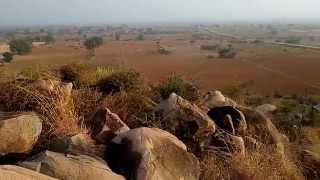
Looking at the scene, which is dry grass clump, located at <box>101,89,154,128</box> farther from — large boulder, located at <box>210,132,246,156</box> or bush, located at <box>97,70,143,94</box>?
large boulder, located at <box>210,132,246,156</box>

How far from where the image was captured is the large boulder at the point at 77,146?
6152 millimetres

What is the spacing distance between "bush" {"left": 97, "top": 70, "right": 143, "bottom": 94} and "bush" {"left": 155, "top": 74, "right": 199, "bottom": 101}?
2.10 feet

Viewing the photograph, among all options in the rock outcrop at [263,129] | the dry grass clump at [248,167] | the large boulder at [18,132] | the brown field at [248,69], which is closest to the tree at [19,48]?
the brown field at [248,69]

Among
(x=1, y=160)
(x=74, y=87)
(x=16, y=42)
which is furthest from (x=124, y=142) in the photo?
(x=16, y=42)

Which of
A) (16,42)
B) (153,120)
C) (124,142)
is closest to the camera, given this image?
(124,142)

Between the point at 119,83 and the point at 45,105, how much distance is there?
2299 mm

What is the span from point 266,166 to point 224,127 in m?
1.21

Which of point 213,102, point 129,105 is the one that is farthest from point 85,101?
point 213,102

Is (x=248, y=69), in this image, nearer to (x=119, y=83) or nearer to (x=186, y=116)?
(x=119, y=83)

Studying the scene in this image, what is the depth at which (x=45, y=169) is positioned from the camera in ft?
17.6

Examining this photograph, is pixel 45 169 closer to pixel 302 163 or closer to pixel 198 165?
pixel 198 165

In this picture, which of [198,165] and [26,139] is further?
[198,165]

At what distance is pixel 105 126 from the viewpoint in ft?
23.6

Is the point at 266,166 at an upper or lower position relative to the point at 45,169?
lower
